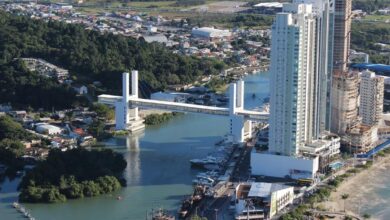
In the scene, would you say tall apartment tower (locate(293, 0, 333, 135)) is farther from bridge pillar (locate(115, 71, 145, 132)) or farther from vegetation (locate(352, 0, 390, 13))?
vegetation (locate(352, 0, 390, 13))

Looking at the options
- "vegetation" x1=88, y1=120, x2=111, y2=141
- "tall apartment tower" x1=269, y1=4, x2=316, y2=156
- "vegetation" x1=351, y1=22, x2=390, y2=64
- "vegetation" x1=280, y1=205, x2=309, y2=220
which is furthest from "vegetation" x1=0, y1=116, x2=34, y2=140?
"vegetation" x1=351, y1=22, x2=390, y2=64

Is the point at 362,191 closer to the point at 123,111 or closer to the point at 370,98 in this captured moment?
the point at 370,98

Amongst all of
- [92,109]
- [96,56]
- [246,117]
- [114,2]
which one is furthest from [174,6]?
[246,117]

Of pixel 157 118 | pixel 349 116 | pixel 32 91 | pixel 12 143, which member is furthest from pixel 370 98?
pixel 32 91

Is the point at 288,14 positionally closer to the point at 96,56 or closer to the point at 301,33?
the point at 301,33

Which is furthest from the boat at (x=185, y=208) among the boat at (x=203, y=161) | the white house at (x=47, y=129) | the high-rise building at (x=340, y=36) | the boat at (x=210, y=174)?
the high-rise building at (x=340, y=36)

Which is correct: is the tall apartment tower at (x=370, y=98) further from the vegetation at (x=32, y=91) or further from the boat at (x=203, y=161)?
the vegetation at (x=32, y=91)
